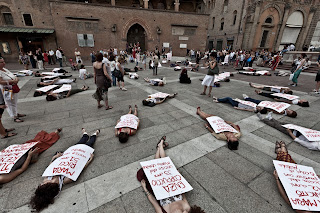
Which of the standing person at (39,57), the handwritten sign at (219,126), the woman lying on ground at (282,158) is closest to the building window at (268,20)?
the handwritten sign at (219,126)

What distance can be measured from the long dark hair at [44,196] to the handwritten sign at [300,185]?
3653mm

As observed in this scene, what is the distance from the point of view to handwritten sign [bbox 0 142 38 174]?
2762 mm

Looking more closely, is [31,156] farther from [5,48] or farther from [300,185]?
[5,48]

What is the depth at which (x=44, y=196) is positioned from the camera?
232 cm

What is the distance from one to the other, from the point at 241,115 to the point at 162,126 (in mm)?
3072

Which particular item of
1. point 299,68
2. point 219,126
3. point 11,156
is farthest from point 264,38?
point 11,156

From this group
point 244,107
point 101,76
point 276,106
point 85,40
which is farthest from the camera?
point 85,40

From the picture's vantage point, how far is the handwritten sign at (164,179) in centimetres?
242

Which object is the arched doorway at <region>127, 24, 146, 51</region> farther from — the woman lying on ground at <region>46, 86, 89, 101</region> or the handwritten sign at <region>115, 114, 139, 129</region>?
the handwritten sign at <region>115, 114, 139, 129</region>

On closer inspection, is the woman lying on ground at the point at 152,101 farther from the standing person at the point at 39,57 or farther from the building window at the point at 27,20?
the building window at the point at 27,20

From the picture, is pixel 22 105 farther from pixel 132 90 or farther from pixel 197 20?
pixel 197 20

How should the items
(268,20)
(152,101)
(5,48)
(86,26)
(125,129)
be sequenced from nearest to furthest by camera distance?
(125,129)
(152,101)
(5,48)
(86,26)
(268,20)

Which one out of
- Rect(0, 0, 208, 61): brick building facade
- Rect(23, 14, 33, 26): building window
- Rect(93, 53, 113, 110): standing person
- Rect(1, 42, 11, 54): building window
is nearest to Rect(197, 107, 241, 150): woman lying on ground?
Rect(93, 53, 113, 110): standing person

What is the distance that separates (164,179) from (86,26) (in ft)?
83.4
